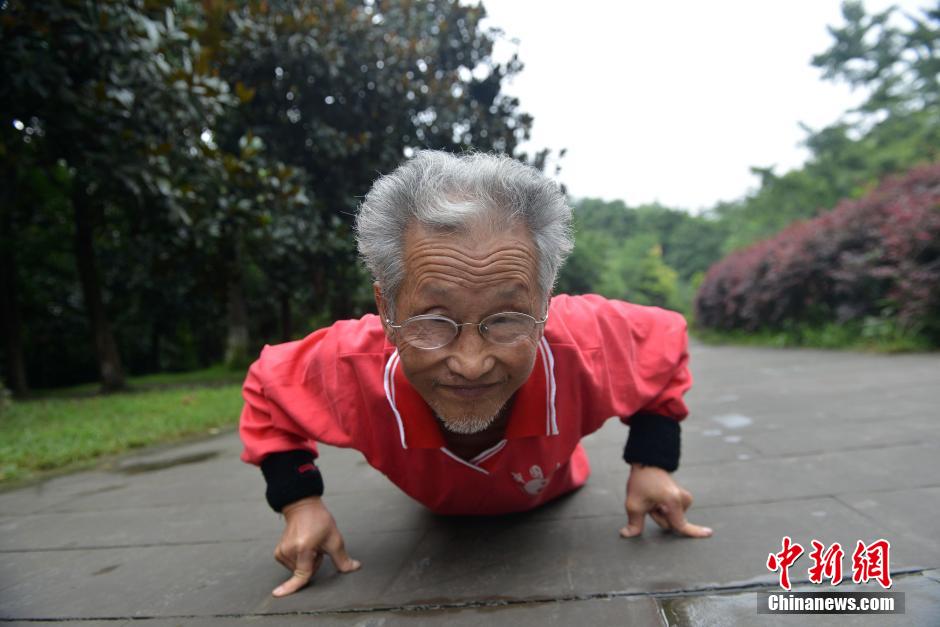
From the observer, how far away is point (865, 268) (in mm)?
7730

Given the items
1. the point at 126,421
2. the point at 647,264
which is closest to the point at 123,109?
the point at 126,421

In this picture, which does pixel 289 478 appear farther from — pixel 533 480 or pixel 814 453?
pixel 814 453

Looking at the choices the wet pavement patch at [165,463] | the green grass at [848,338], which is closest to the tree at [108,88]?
the wet pavement patch at [165,463]

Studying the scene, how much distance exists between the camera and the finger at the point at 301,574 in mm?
1672

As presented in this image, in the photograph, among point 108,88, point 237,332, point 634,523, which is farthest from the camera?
point 237,332

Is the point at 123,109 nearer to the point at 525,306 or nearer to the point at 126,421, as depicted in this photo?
the point at 126,421

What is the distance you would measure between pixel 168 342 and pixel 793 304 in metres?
17.5

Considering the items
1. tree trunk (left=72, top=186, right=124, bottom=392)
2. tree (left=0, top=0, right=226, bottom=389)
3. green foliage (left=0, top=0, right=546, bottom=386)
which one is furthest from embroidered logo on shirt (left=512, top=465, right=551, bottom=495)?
Result: tree trunk (left=72, top=186, right=124, bottom=392)

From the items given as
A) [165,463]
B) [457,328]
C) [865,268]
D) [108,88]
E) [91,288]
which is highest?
[108,88]

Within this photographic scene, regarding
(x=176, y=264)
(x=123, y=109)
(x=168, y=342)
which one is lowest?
(x=168, y=342)

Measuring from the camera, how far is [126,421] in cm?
553

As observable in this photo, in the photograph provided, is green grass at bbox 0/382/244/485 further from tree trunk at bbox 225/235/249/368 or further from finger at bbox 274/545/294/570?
tree trunk at bbox 225/235/249/368

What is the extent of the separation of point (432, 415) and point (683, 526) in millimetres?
839

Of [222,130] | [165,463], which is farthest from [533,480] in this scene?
[222,130]
